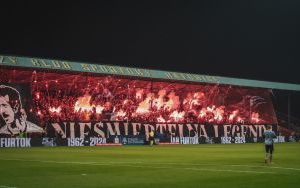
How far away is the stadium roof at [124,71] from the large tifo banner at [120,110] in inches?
35.4

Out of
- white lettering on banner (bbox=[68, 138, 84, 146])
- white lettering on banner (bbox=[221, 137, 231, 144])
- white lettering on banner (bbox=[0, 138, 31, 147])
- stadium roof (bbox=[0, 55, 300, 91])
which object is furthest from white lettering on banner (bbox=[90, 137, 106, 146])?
white lettering on banner (bbox=[221, 137, 231, 144])

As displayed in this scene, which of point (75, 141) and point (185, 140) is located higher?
point (75, 141)

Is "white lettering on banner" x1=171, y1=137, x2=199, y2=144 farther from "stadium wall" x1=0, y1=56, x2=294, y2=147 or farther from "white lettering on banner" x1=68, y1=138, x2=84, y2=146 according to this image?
"white lettering on banner" x1=68, y1=138, x2=84, y2=146

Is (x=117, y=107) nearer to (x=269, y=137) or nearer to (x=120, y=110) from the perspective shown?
(x=120, y=110)

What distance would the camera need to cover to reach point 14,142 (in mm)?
54094

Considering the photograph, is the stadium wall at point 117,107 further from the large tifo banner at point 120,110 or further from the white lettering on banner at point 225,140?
the white lettering on banner at point 225,140

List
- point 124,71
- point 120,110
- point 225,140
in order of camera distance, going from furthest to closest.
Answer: point 225,140 < point 120,110 < point 124,71

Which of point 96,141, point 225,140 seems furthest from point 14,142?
point 225,140

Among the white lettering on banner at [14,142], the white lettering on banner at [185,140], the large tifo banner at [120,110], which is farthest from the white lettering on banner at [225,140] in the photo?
the white lettering on banner at [14,142]

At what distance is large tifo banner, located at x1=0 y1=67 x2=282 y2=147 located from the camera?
5784cm

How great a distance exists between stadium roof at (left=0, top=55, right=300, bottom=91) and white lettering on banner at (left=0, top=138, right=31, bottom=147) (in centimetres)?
790

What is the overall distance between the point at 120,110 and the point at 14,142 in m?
20.3

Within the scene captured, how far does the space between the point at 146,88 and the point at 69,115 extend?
37.9 ft

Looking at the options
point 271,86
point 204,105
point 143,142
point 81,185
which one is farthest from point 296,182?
point 271,86
